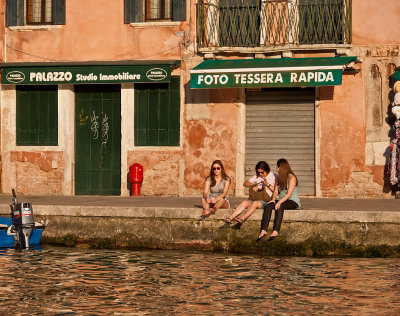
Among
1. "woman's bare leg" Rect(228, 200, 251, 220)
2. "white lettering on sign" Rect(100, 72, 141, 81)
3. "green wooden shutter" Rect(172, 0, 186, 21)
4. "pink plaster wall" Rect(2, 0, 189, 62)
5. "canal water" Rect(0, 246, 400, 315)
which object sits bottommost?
"canal water" Rect(0, 246, 400, 315)

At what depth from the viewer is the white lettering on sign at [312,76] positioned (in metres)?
22.2

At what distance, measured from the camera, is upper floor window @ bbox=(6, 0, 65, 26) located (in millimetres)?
25250

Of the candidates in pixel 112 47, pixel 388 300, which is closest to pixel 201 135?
pixel 112 47

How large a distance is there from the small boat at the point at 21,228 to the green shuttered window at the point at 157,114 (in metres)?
6.18

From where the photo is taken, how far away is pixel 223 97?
24.0 m

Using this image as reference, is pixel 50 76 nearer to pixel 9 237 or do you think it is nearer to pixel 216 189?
pixel 9 237

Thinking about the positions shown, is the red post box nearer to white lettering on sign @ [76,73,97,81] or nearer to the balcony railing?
white lettering on sign @ [76,73,97,81]

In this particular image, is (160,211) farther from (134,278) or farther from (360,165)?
(360,165)

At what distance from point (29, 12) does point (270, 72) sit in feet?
22.4

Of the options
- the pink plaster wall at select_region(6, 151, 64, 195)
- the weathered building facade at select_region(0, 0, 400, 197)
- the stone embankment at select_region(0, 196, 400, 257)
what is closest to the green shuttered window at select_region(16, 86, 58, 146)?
the weathered building facade at select_region(0, 0, 400, 197)

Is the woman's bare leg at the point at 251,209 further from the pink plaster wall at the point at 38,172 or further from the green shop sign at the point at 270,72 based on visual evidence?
the pink plaster wall at the point at 38,172

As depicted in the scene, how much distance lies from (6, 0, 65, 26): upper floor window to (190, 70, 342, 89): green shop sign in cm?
465

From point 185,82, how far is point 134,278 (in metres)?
10.2

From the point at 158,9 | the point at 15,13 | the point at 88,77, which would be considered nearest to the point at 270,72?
the point at 158,9
